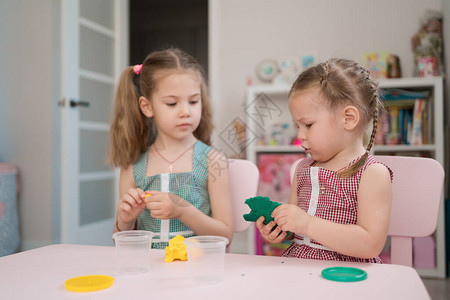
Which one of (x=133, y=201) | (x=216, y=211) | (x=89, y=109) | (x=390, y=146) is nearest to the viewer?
(x=133, y=201)

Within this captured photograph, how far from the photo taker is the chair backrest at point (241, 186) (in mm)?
1197

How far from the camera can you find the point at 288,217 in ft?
2.65

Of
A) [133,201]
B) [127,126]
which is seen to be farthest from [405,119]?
[133,201]

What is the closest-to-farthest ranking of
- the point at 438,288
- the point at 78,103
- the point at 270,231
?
the point at 270,231
the point at 438,288
the point at 78,103

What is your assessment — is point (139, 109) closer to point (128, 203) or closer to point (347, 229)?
point (128, 203)

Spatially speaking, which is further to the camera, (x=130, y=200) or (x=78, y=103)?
(x=78, y=103)

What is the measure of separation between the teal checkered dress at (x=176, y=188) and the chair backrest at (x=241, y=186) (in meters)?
0.11

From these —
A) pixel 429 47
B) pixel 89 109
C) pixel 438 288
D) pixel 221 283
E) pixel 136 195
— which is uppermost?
pixel 429 47

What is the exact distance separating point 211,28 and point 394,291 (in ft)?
9.86

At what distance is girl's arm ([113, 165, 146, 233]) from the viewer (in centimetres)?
96

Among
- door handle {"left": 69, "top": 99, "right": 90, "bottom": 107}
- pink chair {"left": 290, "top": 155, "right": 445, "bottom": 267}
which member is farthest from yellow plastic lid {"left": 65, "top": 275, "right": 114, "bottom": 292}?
door handle {"left": 69, "top": 99, "right": 90, "bottom": 107}

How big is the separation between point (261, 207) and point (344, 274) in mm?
225

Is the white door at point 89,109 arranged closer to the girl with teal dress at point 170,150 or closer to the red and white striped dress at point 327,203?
the girl with teal dress at point 170,150

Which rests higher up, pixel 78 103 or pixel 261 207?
pixel 78 103
